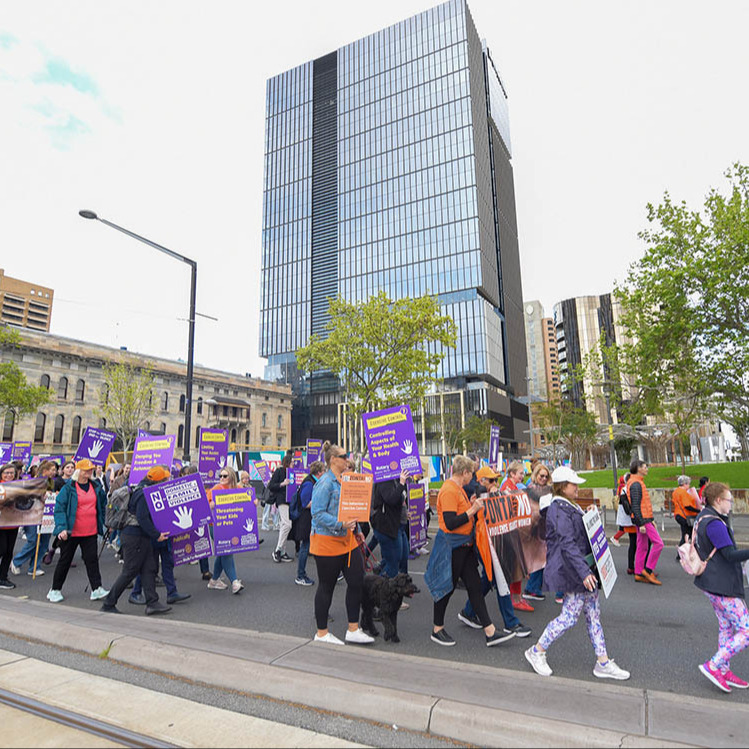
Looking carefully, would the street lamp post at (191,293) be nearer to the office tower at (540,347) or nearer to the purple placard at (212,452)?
the purple placard at (212,452)

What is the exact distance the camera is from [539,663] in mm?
4523

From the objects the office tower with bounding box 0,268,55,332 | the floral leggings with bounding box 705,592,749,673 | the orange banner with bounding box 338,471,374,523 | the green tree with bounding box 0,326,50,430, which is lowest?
the floral leggings with bounding box 705,592,749,673

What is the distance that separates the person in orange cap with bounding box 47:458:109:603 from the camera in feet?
23.9

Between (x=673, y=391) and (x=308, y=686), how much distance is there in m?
25.1

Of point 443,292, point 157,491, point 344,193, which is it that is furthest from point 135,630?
point 344,193

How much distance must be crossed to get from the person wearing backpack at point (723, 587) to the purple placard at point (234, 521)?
6328mm

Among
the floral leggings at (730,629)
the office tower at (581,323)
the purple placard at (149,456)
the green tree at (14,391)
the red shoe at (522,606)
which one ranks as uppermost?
the office tower at (581,323)

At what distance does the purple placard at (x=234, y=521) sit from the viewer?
8188 mm

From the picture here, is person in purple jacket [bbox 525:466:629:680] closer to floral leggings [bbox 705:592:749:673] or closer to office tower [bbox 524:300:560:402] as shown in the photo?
floral leggings [bbox 705:592:749:673]

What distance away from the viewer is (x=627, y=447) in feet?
135

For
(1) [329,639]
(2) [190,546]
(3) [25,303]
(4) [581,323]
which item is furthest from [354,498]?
(3) [25,303]

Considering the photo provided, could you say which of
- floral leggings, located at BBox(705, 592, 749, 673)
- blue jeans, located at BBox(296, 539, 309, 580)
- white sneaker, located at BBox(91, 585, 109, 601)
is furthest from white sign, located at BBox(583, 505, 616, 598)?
white sneaker, located at BBox(91, 585, 109, 601)

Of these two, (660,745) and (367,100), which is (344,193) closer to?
(367,100)

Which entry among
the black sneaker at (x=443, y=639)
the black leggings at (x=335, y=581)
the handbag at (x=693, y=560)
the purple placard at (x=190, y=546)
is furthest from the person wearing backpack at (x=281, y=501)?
the handbag at (x=693, y=560)
